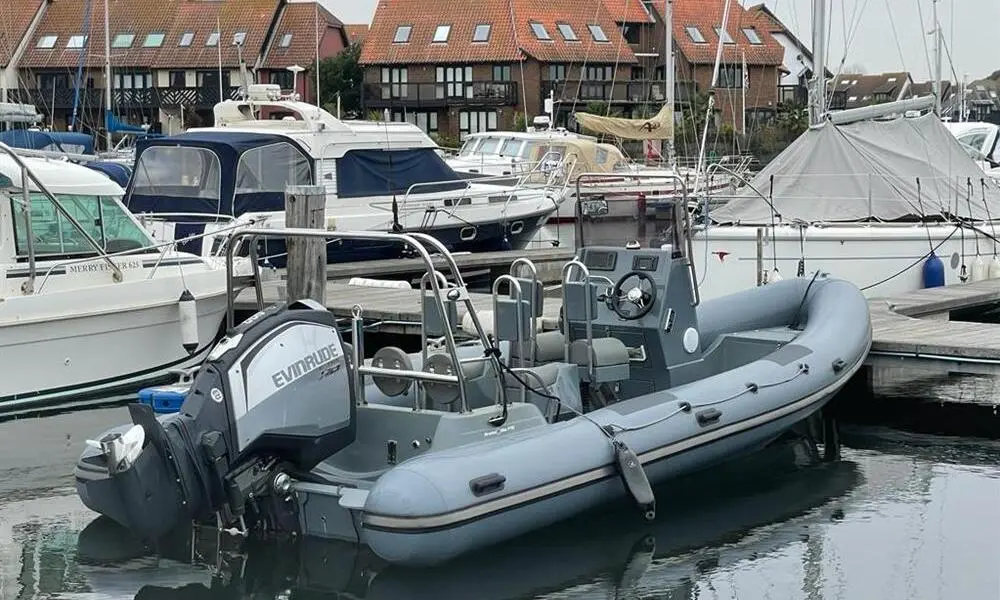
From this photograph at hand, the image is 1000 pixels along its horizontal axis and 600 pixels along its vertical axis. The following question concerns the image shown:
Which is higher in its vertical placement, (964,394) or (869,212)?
(869,212)

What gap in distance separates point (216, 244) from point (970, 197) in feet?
28.4

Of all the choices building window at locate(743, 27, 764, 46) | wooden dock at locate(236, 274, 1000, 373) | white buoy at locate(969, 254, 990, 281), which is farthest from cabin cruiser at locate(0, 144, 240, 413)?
building window at locate(743, 27, 764, 46)

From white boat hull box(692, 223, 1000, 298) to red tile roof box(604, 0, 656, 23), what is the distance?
37446mm

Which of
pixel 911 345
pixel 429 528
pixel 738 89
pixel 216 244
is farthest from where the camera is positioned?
pixel 738 89

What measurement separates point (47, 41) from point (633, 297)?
4664 cm

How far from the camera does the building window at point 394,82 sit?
49375mm

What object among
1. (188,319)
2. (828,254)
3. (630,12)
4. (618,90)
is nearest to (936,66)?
(828,254)

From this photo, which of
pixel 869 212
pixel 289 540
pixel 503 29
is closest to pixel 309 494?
pixel 289 540

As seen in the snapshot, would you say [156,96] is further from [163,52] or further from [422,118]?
[422,118]

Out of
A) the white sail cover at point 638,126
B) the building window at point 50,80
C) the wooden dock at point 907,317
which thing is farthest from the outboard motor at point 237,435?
the building window at point 50,80

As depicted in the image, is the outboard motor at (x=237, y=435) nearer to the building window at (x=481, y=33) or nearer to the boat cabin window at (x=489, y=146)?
the boat cabin window at (x=489, y=146)

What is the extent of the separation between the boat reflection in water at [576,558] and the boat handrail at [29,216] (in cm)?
355

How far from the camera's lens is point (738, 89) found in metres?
48.5

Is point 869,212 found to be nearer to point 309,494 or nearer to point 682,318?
point 682,318
